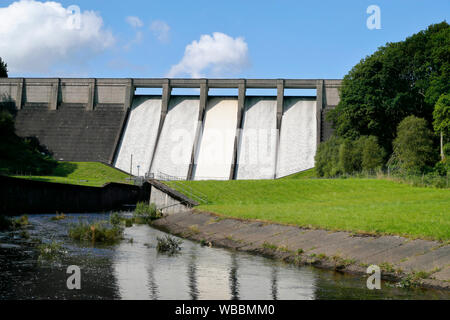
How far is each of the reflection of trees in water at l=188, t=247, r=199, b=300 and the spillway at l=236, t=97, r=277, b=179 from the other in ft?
183

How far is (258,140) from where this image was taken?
7981cm

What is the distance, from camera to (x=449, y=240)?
1588cm

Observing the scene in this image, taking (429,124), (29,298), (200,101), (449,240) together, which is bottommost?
(29,298)

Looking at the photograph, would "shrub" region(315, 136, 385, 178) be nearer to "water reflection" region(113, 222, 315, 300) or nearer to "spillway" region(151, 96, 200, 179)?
"spillway" region(151, 96, 200, 179)

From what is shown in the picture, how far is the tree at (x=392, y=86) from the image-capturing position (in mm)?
61000

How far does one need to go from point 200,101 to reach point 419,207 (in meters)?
62.2

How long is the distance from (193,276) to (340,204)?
18502 millimetres

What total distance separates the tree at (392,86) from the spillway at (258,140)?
14558mm

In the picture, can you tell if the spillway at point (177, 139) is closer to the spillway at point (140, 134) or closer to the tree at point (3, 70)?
the spillway at point (140, 134)

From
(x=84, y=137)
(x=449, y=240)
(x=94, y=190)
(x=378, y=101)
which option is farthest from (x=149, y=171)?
(x=449, y=240)

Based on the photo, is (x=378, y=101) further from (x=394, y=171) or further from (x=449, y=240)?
(x=449, y=240)

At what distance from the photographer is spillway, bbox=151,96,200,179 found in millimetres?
78312

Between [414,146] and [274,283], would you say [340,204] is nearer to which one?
[274,283]

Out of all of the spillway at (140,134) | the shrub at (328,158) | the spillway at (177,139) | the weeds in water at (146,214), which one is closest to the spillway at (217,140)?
the spillway at (177,139)
